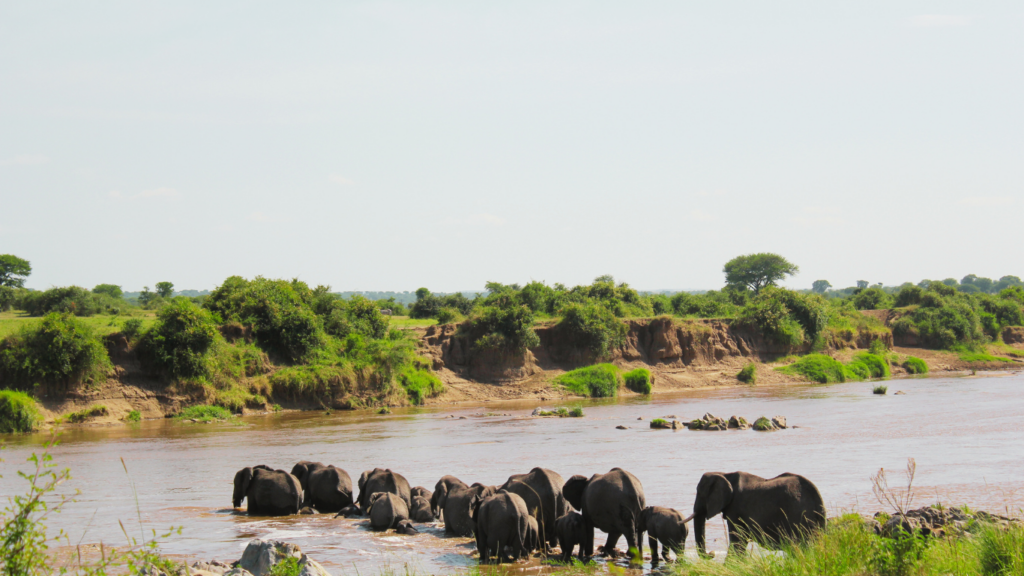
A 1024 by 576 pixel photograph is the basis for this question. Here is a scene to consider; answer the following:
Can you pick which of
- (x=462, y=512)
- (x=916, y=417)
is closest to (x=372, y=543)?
(x=462, y=512)

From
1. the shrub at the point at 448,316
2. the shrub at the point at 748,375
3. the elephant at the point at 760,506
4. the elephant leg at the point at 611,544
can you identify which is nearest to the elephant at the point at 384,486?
the elephant leg at the point at 611,544

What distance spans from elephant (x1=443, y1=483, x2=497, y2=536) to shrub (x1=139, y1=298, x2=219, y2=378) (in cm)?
2276

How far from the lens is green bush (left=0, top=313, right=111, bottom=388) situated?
28688 millimetres

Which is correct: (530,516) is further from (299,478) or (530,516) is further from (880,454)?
(880,454)

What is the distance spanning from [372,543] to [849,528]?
6702 mm

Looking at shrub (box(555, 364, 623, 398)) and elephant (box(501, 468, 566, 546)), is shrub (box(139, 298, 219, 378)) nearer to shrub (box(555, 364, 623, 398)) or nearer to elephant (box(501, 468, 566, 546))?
shrub (box(555, 364, 623, 398))

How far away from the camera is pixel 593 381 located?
42375 millimetres

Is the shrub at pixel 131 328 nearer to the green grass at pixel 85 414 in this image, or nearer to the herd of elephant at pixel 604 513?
the green grass at pixel 85 414

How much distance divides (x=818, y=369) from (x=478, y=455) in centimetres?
3471

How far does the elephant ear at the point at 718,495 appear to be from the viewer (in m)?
10.4

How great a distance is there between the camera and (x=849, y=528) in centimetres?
895

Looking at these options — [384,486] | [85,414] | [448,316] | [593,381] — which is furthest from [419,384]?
[384,486]

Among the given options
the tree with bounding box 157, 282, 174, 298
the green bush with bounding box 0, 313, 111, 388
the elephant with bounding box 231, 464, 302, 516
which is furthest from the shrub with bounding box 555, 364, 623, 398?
the tree with bounding box 157, 282, 174, 298

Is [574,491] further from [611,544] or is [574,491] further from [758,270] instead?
[758,270]
